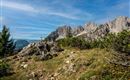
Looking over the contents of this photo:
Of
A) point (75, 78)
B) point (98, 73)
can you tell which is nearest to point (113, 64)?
point (98, 73)

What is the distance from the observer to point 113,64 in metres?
26.2

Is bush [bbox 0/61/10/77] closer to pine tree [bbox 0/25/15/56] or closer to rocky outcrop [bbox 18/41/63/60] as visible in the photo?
rocky outcrop [bbox 18/41/63/60]

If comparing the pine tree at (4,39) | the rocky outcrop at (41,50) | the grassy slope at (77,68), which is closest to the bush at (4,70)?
the grassy slope at (77,68)

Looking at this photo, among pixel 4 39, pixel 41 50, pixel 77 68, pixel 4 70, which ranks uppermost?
pixel 4 39

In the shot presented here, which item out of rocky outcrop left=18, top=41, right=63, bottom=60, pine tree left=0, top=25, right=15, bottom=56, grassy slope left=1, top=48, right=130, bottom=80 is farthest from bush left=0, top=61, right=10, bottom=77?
pine tree left=0, top=25, right=15, bottom=56

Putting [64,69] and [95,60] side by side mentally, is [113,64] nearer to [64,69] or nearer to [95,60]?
[95,60]

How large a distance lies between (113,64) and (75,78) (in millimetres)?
4339

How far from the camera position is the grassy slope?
24516mm

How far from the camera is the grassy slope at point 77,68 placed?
2452 cm

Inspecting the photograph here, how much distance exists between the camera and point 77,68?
27984 millimetres

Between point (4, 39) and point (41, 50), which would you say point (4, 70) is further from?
point (4, 39)

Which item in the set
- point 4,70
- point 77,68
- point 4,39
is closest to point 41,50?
point 4,70

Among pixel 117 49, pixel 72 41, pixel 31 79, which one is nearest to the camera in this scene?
pixel 31 79

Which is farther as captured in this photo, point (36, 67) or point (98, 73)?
point (36, 67)
